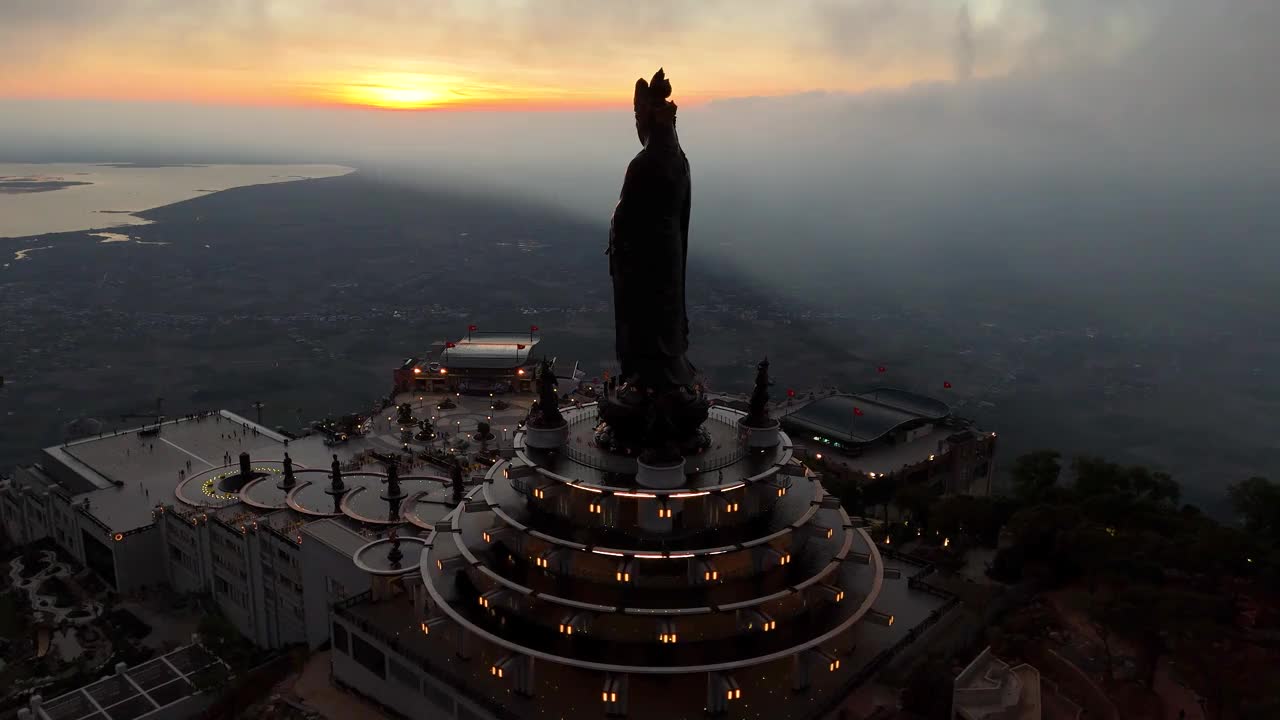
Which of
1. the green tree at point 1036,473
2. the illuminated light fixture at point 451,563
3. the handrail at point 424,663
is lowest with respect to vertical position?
the handrail at point 424,663

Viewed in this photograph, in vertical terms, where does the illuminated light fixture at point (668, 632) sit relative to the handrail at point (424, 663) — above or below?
above

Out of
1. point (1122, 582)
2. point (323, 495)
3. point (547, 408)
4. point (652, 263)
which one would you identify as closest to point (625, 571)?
point (547, 408)

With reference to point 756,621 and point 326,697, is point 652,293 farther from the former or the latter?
point 326,697

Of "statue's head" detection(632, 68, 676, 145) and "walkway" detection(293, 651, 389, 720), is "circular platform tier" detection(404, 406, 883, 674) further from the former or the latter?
"statue's head" detection(632, 68, 676, 145)

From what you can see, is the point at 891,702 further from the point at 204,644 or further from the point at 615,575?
the point at 204,644

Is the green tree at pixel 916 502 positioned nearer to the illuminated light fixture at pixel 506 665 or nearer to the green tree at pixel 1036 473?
the green tree at pixel 1036 473

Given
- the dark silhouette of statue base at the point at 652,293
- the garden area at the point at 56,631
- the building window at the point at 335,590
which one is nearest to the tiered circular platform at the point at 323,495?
the building window at the point at 335,590
